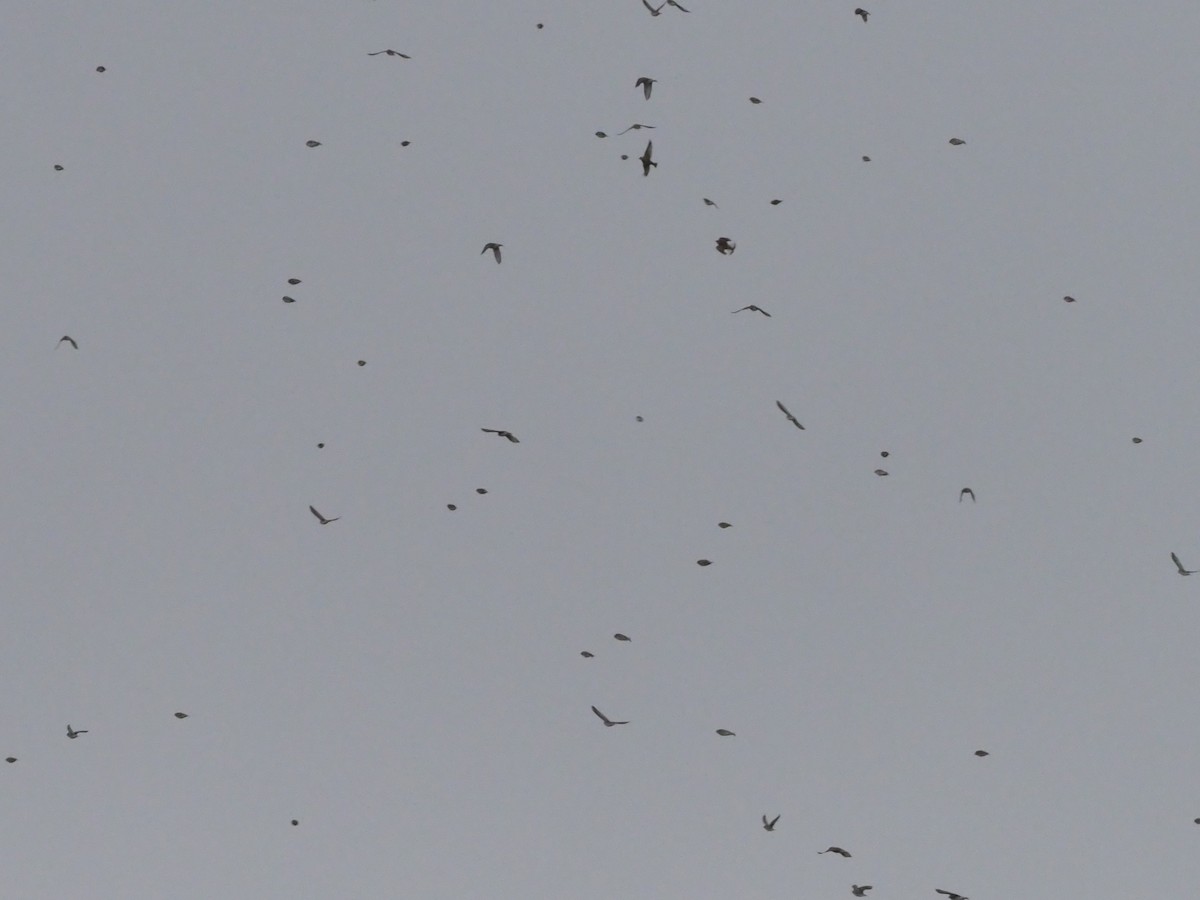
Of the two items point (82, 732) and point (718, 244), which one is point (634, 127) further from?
point (82, 732)

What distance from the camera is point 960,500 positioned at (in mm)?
44531

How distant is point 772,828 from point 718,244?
17.0 metres

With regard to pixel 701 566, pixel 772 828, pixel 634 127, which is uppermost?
pixel 634 127

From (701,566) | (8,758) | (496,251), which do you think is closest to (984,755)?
(701,566)

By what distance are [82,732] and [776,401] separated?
23.4 metres

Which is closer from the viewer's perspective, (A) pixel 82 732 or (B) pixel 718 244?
(B) pixel 718 244

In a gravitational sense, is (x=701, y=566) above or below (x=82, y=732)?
above

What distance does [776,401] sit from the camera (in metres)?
44.5

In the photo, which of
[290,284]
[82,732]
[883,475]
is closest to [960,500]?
[883,475]

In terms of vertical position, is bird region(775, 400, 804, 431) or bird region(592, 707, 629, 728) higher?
bird region(775, 400, 804, 431)

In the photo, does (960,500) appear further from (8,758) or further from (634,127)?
(8,758)

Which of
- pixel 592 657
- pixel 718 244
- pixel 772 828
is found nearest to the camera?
pixel 718 244

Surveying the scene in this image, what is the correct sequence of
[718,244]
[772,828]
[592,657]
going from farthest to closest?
1. [592,657]
2. [772,828]
3. [718,244]

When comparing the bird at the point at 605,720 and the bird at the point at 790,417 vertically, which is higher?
the bird at the point at 790,417
